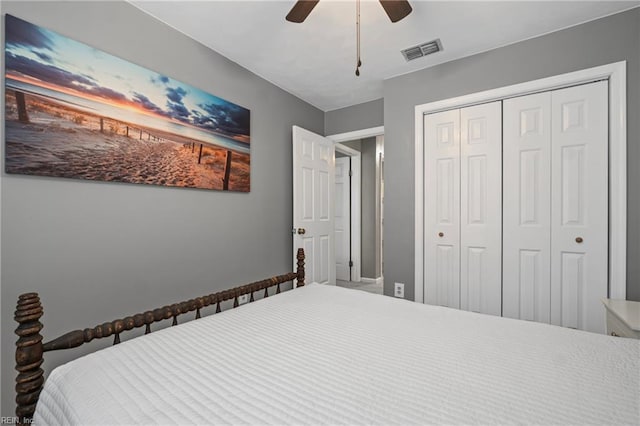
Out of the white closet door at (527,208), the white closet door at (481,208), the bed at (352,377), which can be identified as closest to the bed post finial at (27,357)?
the bed at (352,377)

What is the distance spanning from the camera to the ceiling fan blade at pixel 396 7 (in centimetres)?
158

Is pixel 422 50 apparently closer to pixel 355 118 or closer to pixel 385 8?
pixel 385 8

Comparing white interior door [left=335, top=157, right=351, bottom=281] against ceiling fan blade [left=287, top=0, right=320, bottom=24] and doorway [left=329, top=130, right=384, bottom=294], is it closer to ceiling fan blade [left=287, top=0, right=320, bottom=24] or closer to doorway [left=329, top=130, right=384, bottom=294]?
doorway [left=329, top=130, right=384, bottom=294]

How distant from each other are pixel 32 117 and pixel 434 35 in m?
2.70

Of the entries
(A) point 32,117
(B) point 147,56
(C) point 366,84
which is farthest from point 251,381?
(C) point 366,84

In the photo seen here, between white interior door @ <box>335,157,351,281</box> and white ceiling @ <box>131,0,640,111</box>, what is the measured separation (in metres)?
2.30

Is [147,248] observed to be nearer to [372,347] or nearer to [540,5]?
[372,347]

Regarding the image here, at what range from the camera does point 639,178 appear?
194 cm

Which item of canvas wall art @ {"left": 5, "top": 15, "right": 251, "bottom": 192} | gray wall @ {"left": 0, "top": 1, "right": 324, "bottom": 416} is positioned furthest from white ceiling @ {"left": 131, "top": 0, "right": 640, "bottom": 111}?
canvas wall art @ {"left": 5, "top": 15, "right": 251, "bottom": 192}

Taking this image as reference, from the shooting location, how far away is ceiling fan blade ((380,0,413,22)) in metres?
1.58

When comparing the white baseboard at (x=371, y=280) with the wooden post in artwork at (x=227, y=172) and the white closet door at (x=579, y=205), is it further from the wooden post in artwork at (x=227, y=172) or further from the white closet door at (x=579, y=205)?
the wooden post in artwork at (x=227, y=172)

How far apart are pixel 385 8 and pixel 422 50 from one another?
38.4 inches

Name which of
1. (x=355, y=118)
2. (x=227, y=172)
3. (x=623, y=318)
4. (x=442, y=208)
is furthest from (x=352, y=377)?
(x=355, y=118)

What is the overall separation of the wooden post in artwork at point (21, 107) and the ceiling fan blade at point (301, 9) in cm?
149
